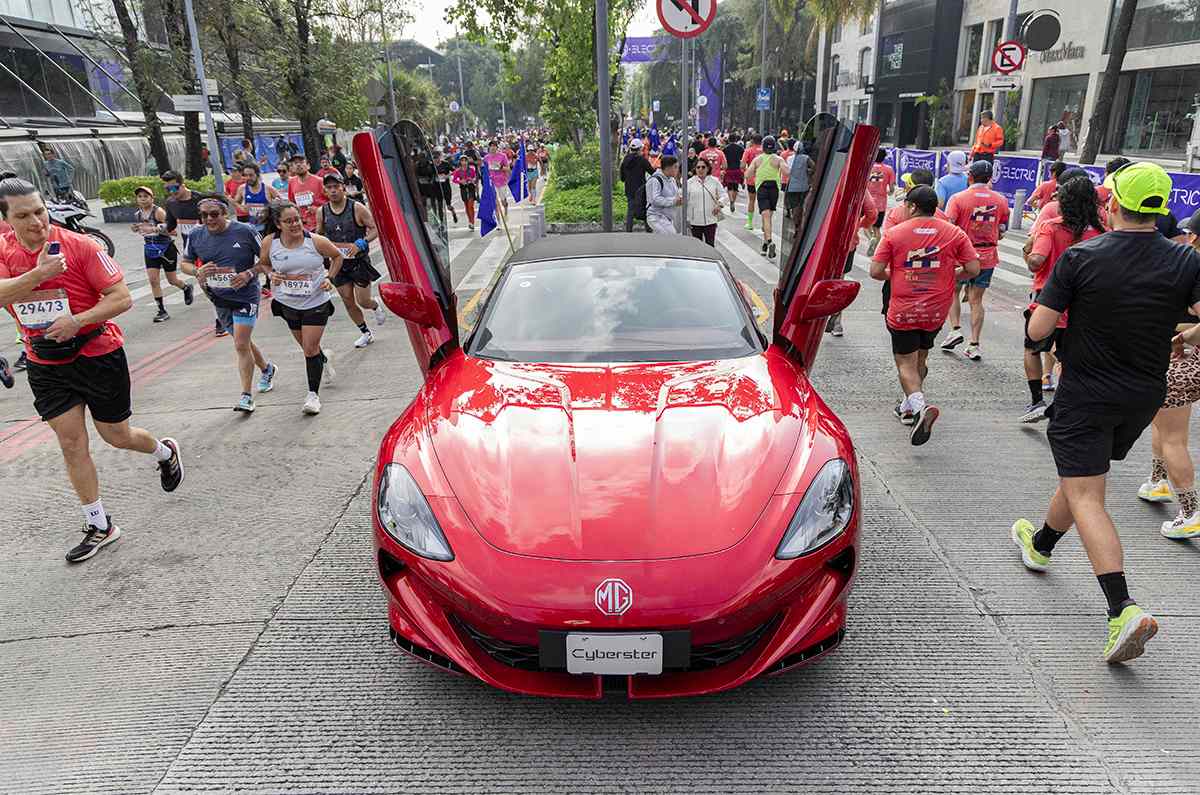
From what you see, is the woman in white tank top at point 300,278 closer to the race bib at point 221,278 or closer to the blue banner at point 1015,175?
the race bib at point 221,278

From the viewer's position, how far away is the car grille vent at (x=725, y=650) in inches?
103

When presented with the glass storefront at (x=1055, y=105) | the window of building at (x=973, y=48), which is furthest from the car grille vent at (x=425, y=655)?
the window of building at (x=973, y=48)

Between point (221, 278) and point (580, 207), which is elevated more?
point (221, 278)

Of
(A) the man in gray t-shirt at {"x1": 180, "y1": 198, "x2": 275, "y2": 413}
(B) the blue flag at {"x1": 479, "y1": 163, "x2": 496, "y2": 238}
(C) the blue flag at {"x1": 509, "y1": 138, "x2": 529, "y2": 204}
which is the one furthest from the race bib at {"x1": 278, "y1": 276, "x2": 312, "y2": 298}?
(C) the blue flag at {"x1": 509, "y1": 138, "x2": 529, "y2": 204}

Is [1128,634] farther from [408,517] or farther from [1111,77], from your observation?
[1111,77]

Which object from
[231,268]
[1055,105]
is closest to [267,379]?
[231,268]

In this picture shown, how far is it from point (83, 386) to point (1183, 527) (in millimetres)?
5884

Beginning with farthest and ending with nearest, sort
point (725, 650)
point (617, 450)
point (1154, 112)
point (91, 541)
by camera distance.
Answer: point (1154, 112) < point (91, 541) < point (617, 450) < point (725, 650)

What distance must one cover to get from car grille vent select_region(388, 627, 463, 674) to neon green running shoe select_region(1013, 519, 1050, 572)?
9.25ft

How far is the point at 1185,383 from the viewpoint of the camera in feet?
13.3

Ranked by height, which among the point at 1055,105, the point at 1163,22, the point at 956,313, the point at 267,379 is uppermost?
the point at 1163,22

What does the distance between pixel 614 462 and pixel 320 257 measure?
15.0 ft

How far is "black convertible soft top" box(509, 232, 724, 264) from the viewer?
4.60m

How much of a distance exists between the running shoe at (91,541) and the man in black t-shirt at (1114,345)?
4.84 meters
